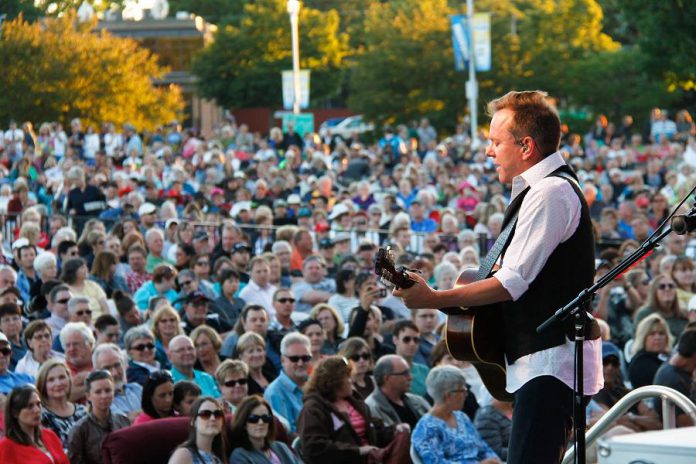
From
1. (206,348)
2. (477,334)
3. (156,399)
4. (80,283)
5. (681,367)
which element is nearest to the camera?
(477,334)

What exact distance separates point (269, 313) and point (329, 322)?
1.34 meters

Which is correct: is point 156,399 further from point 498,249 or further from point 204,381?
point 498,249

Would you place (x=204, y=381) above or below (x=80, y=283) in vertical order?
below

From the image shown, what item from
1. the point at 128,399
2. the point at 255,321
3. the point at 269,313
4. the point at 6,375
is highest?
the point at 6,375

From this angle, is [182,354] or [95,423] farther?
[182,354]

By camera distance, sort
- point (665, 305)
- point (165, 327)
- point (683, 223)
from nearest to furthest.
Answer: 1. point (683, 223)
2. point (165, 327)
3. point (665, 305)

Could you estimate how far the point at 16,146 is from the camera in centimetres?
2592

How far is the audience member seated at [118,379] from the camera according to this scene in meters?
9.97

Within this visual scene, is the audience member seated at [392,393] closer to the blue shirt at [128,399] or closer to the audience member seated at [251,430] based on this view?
the audience member seated at [251,430]

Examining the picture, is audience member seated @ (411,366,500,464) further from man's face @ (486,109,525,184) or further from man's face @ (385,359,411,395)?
man's face @ (486,109,525,184)

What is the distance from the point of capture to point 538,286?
17.0 ft

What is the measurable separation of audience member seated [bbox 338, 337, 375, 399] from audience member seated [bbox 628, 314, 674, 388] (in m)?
2.15

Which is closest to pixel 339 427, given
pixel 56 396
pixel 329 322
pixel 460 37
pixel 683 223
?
pixel 56 396

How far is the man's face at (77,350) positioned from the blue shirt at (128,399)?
549 millimetres
